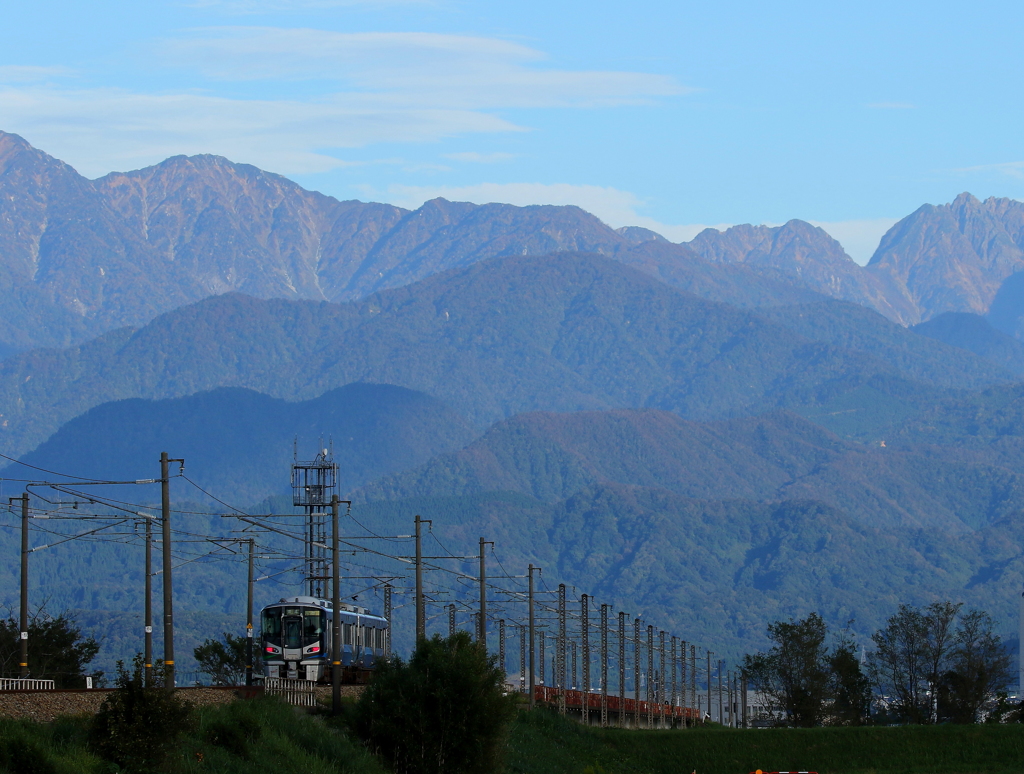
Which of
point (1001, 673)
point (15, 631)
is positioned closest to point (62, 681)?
point (15, 631)

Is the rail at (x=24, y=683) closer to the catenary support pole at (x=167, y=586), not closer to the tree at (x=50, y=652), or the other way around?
the catenary support pole at (x=167, y=586)

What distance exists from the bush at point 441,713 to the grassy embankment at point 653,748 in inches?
46.1

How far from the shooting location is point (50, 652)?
3184 inches

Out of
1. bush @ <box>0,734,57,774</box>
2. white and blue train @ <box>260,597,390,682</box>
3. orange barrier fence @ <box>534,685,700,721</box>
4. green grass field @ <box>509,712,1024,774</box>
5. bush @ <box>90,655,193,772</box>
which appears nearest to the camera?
bush @ <box>0,734,57,774</box>

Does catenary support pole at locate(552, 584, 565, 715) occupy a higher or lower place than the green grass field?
higher

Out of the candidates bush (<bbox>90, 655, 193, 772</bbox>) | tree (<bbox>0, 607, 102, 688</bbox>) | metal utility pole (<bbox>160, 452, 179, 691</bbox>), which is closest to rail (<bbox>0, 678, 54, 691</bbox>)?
metal utility pole (<bbox>160, 452, 179, 691</bbox>)

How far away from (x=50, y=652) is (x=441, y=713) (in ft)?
148

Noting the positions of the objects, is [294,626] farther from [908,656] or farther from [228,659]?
[908,656]

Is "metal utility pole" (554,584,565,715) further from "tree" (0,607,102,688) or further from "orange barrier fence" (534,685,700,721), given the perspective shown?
"tree" (0,607,102,688)

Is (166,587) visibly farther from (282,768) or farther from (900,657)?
(900,657)

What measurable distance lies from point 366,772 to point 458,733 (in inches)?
114

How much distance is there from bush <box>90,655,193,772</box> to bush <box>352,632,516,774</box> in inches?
371

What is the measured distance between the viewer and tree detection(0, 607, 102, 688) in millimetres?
75500

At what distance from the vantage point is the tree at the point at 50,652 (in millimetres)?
75500
